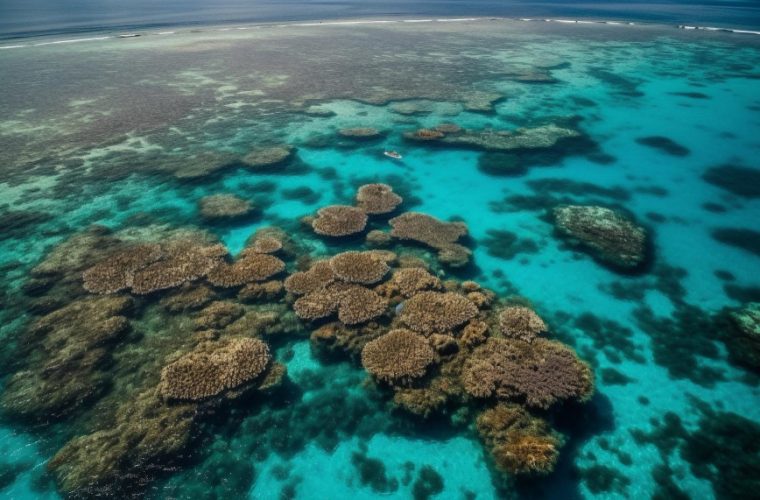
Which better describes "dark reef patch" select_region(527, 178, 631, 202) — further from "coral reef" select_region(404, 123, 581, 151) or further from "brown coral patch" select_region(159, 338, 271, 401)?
"brown coral patch" select_region(159, 338, 271, 401)

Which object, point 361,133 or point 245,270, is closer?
point 245,270

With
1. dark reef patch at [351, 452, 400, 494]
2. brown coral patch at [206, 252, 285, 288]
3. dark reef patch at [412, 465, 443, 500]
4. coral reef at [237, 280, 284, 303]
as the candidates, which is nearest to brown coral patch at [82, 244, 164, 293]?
brown coral patch at [206, 252, 285, 288]

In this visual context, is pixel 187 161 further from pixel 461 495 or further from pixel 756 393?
pixel 756 393

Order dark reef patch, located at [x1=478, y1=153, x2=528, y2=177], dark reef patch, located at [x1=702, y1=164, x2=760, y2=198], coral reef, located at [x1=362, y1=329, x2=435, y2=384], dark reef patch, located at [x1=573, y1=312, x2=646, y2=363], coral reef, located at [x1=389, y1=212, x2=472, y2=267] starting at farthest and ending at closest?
dark reef patch, located at [x1=478, y1=153, x2=528, y2=177] < dark reef patch, located at [x1=702, y1=164, x2=760, y2=198] < coral reef, located at [x1=389, y1=212, x2=472, y2=267] < dark reef patch, located at [x1=573, y1=312, x2=646, y2=363] < coral reef, located at [x1=362, y1=329, x2=435, y2=384]

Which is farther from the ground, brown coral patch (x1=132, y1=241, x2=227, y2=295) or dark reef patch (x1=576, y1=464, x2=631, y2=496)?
brown coral patch (x1=132, y1=241, x2=227, y2=295)

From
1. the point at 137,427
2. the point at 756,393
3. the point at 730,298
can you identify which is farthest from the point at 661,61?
the point at 137,427

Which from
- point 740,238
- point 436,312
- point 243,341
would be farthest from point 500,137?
point 243,341

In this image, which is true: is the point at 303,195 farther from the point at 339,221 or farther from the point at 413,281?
the point at 413,281
